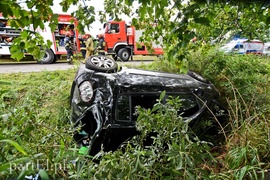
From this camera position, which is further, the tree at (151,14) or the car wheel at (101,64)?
the car wheel at (101,64)

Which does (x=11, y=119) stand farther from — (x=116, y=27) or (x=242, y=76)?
(x=116, y=27)

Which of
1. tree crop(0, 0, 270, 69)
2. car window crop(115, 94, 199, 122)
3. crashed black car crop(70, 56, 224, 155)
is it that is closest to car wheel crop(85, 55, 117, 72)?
crashed black car crop(70, 56, 224, 155)

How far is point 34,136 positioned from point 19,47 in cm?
52

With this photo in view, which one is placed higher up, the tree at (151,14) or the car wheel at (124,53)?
the tree at (151,14)

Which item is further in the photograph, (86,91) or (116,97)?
(86,91)

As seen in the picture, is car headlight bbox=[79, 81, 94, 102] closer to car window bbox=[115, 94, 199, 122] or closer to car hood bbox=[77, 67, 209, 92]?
car hood bbox=[77, 67, 209, 92]

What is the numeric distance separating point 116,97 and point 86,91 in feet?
1.19

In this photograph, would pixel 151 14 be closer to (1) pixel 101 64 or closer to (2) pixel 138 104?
(2) pixel 138 104

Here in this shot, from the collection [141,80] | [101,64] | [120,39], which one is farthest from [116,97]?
[120,39]

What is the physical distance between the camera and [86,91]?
2443 mm

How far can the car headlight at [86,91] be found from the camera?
2.38 meters

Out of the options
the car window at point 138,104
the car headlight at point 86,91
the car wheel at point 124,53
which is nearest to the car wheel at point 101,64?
the car headlight at point 86,91

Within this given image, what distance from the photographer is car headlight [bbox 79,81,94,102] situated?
93.8 inches

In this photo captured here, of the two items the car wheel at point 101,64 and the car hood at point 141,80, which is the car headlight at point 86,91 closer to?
the car hood at point 141,80
